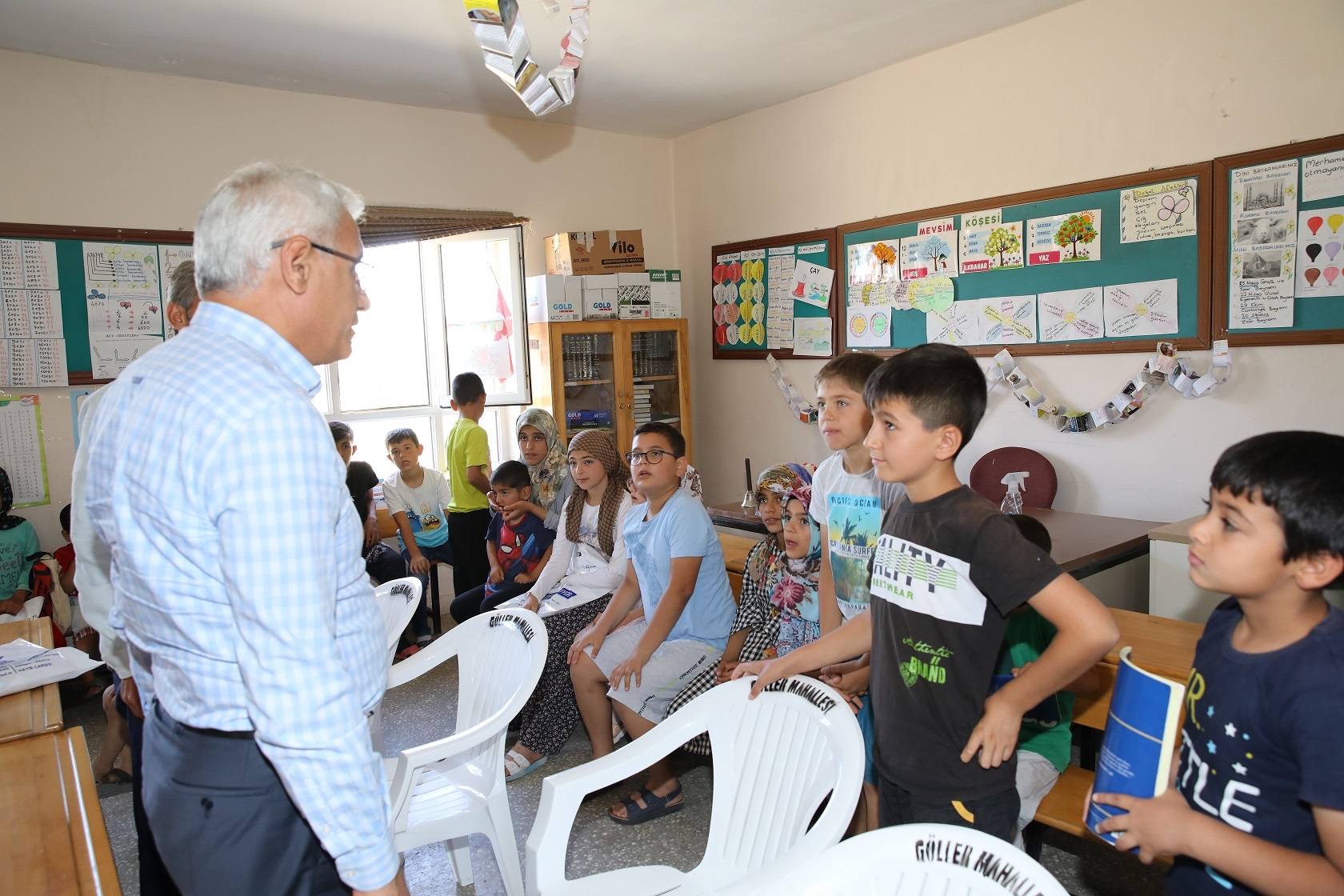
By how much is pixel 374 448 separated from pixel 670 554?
337cm

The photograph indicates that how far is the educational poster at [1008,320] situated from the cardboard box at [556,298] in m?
2.35

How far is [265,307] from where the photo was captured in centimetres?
107

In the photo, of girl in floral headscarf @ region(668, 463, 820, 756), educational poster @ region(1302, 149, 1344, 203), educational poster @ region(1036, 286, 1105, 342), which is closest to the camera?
girl in floral headscarf @ region(668, 463, 820, 756)

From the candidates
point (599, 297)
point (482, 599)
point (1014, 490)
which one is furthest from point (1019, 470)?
point (599, 297)

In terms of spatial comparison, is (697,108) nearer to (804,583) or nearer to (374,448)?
(374,448)

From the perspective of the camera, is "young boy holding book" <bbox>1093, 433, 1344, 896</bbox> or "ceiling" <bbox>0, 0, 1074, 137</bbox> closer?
"young boy holding book" <bbox>1093, 433, 1344, 896</bbox>

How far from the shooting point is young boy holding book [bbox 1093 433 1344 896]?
96 centimetres

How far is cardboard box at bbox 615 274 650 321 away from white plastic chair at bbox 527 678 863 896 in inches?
158

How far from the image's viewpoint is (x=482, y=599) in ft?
13.0

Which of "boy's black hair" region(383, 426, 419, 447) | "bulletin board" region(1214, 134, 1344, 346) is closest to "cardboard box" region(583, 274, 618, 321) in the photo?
"boy's black hair" region(383, 426, 419, 447)

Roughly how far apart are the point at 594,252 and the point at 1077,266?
109 inches

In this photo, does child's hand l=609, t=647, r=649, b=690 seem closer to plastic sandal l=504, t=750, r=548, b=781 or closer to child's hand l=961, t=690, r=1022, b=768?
plastic sandal l=504, t=750, r=548, b=781

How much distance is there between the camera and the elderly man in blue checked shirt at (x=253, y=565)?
0.94 metres

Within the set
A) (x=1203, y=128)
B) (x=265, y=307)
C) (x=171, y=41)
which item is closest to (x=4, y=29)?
(x=171, y=41)
